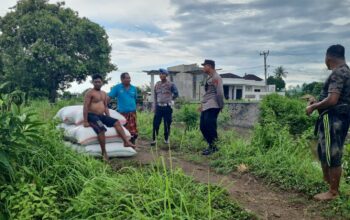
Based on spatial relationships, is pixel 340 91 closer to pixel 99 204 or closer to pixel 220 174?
pixel 220 174

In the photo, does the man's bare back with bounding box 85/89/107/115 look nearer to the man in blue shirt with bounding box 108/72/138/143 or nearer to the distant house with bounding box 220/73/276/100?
the man in blue shirt with bounding box 108/72/138/143

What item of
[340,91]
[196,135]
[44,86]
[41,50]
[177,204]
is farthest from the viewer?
[44,86]

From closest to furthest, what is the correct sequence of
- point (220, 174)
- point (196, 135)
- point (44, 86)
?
1. point (220, 174)
2. point (196, 135)
3. point (44, 86)

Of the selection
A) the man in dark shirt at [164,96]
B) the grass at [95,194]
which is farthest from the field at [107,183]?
the man in dark shirt at [164,96]

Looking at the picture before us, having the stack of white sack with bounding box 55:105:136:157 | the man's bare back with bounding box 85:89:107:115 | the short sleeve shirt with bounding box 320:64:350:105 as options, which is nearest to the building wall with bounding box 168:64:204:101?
the stack of white sack with bounding box 55:105:136:157

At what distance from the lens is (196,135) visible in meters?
8.90

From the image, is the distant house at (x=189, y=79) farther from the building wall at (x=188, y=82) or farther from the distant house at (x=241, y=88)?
the distant house at (x=241, y=88)

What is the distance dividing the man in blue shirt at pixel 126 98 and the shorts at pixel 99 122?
1015 mm

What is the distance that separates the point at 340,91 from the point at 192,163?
3.01 m

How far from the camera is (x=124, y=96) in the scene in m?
7.55

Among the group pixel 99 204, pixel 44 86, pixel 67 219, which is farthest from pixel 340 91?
pixel 44 86

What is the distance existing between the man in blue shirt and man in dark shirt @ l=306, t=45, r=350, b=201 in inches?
159

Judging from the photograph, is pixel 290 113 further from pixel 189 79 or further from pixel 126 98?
pixel 189 79

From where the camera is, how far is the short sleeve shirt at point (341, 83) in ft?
13.7
